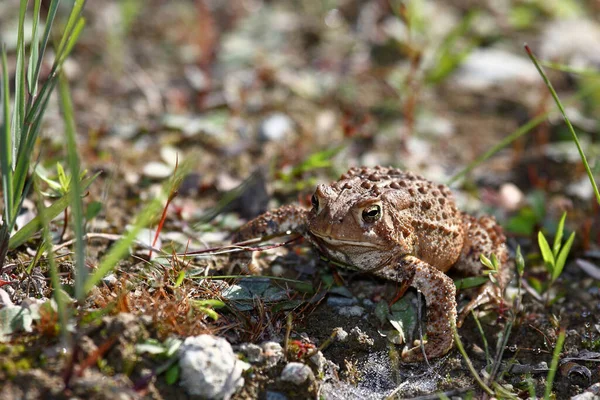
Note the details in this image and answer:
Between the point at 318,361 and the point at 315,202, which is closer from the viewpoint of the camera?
the point at 318,361

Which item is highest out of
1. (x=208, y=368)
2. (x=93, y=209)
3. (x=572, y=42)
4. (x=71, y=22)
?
(x=572, y=42)

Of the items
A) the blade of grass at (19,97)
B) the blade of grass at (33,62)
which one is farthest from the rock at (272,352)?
the blade of grass at (33,62)

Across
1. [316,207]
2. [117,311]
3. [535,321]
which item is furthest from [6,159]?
[535,321]

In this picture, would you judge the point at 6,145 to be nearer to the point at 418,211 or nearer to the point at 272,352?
the point at 272,352

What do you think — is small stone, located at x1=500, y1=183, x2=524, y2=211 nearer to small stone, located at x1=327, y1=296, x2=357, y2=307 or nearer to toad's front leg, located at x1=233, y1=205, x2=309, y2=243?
small stone, located at x1=327, y1=296, x2=357, y2=307

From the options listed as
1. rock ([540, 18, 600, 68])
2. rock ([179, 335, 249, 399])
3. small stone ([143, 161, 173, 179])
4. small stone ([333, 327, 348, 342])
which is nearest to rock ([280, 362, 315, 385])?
rock ([179, 335, 249, 399])

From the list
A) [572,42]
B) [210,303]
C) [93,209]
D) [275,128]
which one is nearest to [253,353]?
[210,303]

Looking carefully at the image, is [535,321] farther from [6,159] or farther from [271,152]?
[6,159]
